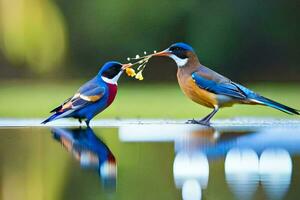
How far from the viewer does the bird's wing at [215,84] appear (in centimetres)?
343

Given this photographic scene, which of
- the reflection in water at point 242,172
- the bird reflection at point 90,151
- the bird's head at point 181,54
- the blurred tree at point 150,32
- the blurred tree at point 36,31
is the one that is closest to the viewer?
the reflection in water at point 242,172

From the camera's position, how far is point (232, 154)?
2.73 m

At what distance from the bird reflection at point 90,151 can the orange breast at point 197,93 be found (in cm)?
47

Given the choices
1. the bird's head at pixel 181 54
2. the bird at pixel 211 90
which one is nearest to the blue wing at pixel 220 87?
the bird at pixel 211 90

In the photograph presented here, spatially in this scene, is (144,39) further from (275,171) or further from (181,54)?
(275,171)

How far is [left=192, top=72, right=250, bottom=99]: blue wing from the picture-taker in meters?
3.43

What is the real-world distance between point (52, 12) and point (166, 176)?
4.18 metres

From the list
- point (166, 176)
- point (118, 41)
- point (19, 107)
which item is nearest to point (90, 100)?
point (166, 176)

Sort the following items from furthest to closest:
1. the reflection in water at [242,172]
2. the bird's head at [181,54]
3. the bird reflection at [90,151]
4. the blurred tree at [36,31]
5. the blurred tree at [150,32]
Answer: the blurred tree at [150,32], the blurred tree at [36,31], the bird's head at [181,54], the bird reflection at [90,151], the reflection in water at [242,172]

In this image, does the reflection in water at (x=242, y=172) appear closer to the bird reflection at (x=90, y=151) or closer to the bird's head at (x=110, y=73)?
the bird reflection at (x=90, y=151)

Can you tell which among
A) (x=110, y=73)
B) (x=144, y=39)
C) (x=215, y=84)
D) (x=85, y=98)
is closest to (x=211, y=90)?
(x=215, y=84)

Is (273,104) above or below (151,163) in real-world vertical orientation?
above

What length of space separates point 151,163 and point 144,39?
384 cm

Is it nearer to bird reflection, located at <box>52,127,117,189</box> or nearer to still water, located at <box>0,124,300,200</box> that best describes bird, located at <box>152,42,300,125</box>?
still water, located at <box>0,124,300,200</box>
